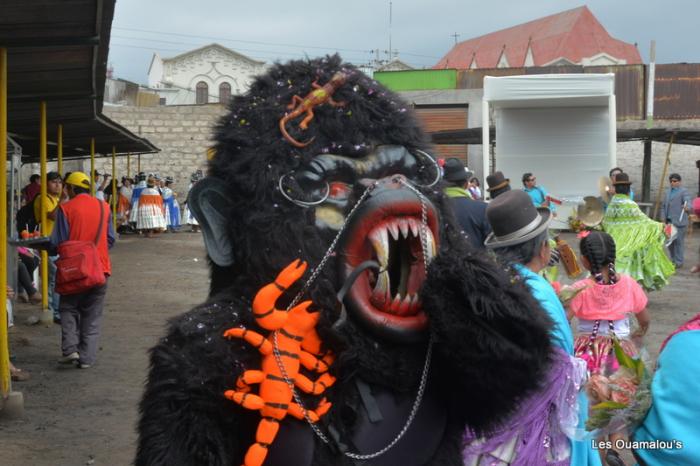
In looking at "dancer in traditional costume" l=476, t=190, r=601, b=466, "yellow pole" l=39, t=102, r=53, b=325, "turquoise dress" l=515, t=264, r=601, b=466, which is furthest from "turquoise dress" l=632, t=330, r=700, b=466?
"yellow pole" l=39, t=102, r=53, b=325

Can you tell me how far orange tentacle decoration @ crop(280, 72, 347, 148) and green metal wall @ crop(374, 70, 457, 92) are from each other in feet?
96.8

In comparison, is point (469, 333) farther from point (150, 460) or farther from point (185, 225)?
point (185, 225)

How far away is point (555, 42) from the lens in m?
70.2

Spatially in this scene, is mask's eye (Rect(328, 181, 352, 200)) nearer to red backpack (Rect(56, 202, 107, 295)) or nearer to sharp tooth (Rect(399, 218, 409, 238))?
sharp tooth (Rect(399, 218, 409, 238))

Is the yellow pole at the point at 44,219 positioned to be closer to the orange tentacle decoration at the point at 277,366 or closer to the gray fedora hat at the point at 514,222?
the gray fedora hat at the point at 514,222

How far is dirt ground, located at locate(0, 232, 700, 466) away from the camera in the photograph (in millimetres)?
5883

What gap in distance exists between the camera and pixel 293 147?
2.16m

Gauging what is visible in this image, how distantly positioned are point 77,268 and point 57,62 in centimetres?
192

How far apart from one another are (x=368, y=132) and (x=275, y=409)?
0.75 meters

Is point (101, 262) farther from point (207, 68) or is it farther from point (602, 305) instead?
point (207, 68)

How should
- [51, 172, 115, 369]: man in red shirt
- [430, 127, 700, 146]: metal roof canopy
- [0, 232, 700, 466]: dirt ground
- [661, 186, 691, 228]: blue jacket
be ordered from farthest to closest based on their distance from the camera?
1. [430, 127, 700, 146]: metal roof canopy
2. [661, 186, 691, 228]: blue jacket
3. [51, 172, 115, 369]: man in red shirt
4. [0, 232, 700, 466]: dirt ground

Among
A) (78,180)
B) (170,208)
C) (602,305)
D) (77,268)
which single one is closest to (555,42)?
(170,208)

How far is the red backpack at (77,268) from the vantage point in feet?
25.6

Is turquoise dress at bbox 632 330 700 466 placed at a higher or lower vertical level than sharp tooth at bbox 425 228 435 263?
lower
